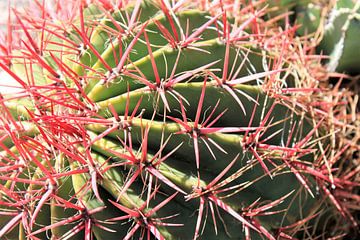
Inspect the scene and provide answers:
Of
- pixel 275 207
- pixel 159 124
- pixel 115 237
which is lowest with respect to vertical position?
pixel 275 207

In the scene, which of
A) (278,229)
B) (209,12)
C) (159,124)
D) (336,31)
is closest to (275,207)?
(278,229)

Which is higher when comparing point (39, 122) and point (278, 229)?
point (39, 122)

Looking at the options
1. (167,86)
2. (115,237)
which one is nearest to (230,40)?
(167,86)

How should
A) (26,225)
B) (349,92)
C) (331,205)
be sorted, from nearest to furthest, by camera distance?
(26,225) → (331,205) → (349,92)

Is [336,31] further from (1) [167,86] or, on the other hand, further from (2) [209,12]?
(1) [167,86]

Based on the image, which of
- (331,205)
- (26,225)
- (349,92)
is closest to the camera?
(26,225)

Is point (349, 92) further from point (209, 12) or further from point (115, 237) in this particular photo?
point (115, 237)

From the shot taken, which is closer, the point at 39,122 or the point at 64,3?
the point at 39,122
